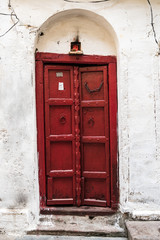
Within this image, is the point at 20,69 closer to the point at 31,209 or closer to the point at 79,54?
the point at 79,54

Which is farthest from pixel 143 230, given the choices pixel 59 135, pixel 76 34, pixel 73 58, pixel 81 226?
pixel 76 34

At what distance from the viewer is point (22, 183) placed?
3174mm

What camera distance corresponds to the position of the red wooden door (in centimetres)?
340

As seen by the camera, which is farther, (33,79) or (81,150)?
(81,150)

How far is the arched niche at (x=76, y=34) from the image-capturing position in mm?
3361

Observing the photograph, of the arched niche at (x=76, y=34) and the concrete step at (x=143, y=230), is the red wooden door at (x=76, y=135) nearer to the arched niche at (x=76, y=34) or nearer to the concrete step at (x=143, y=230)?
the arched niche at (x=76, y=34)

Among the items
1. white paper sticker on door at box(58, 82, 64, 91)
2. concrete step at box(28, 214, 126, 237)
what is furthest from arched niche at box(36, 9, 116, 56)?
concrete step at box(28, 214, 126, 237)

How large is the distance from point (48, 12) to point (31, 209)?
2.68 m

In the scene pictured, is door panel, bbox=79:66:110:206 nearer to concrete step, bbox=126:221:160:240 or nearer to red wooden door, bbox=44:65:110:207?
red wooden door, bbox=44:65:110:207

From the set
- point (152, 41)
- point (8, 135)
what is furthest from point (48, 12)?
point (8, 135)

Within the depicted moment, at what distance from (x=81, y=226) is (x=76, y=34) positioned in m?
2.73

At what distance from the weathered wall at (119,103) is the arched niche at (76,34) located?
9cm

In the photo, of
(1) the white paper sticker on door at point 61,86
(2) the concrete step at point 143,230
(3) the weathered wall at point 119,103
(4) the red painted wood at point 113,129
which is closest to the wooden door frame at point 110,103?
(4) the red painted wood at point 113,129

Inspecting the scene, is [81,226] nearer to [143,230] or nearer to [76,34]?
[143,230]
